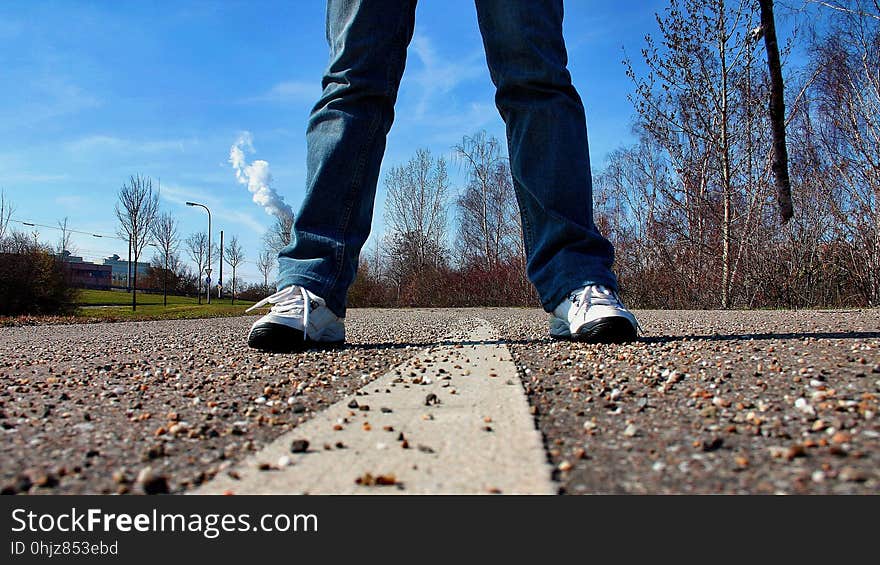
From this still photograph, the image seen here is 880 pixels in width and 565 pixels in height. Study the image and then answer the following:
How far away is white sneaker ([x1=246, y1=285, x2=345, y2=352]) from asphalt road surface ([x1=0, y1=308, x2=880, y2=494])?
203mm

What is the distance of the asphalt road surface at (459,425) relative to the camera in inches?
28.1

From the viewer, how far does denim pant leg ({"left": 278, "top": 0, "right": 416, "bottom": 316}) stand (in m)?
2.14

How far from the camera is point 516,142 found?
7.50ft

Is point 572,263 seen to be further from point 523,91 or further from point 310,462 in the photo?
point 310,462

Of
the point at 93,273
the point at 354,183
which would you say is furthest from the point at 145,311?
the point at 93,273

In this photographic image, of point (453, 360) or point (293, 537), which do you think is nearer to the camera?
point (293, 537)

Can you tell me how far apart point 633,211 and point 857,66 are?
1489 cm

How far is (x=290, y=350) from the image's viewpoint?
6.50 feet

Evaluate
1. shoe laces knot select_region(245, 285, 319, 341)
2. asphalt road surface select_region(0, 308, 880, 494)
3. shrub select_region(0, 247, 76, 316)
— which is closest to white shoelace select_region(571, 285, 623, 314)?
asphalt road surface select_region(0, 308, 880, 494)

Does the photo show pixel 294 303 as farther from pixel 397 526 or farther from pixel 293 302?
pixel 397 526

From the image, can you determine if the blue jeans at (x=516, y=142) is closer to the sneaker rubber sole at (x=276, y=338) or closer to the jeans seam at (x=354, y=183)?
the jeans seam at (x=354, y=183)

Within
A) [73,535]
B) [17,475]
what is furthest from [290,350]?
[73,535]

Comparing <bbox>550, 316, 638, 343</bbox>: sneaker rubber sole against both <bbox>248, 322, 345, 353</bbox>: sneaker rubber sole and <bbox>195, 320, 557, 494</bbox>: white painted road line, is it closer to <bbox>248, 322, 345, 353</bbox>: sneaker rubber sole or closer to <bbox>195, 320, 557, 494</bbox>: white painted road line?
<bbox>195, 320, 557, 494</bbox>: white painted road line

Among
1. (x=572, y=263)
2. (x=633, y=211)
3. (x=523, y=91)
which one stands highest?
(x=633, y=211)
